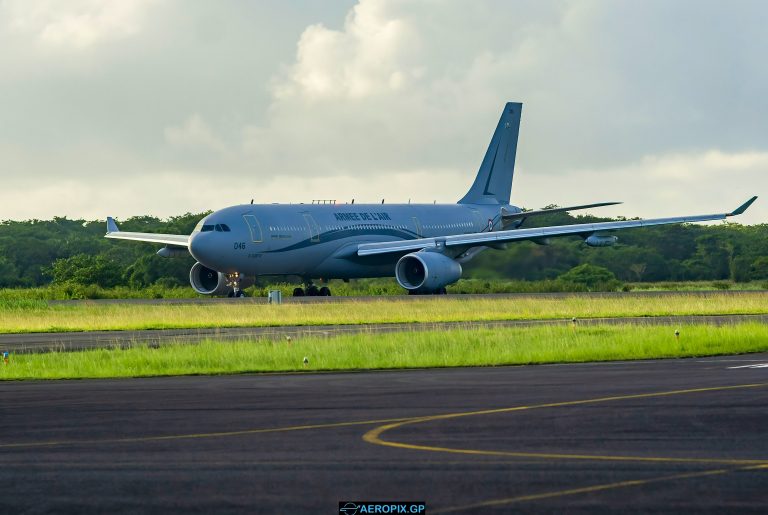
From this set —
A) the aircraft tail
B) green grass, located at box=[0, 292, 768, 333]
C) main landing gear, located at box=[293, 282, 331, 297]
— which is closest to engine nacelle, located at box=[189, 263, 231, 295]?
main landing gear, located at box=[293, 282, 331, 297]

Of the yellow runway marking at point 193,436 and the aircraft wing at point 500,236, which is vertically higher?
the aircraft wing at point 500,236

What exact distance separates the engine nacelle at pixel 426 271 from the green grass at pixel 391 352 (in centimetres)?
2720

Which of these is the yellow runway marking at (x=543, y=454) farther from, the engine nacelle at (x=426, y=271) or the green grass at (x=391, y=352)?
the engine nacelle at (x=426, y=271)

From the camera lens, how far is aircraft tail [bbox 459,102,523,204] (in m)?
82.1

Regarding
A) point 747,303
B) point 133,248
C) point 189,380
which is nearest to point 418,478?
point 189,380

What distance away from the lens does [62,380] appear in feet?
90.2

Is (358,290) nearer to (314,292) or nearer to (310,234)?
(314,292)

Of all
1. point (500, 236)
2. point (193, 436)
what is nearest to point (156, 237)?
point (500, 236)

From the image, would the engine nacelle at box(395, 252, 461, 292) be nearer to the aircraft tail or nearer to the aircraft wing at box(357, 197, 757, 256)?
the aircraft wing at box(357, 197, 757, 256)

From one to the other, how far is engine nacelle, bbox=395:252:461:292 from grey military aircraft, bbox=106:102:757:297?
48 mm

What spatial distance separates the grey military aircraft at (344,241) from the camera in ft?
205

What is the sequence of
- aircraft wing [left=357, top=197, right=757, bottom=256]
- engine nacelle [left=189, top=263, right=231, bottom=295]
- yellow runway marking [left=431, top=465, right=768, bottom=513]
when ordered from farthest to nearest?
engine nacelle [left=189, top=263, right=231, bottom=295]
aircraft wing [left=357, top=197, right=757, bottom=256]
yellow runway marking [left=431, top=465, right=768, bottom=513]

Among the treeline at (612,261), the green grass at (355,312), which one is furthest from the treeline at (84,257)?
the green grass at (355,312)

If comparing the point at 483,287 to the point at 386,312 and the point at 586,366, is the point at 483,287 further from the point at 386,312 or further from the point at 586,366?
the point at 586,366
